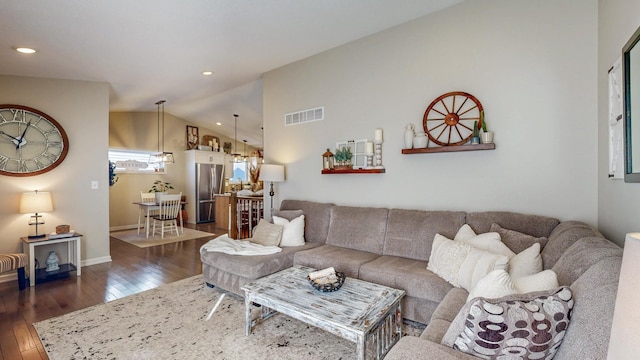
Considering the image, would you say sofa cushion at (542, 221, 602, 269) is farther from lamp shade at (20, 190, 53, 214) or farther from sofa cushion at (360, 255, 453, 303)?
lamp shade at (20, 190, 53, 214)

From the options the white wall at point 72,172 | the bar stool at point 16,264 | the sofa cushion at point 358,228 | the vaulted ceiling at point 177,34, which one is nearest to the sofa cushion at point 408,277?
the sofa cushion at point 358,228

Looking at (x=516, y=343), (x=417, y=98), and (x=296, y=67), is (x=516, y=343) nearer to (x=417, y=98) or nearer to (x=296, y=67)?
(x=417, y=98)

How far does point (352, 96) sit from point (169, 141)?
253 inches

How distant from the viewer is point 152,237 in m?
6.44

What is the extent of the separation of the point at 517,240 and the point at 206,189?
7.85m

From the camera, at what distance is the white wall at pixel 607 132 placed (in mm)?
1613

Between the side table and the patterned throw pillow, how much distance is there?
4814 mm

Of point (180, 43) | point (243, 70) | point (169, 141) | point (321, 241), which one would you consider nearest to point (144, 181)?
point (169, 141)

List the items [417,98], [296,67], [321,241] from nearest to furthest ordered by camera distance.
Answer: [417,98]
[321,241]
[296,67]

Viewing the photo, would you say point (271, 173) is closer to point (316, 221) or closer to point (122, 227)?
point (316, 221)

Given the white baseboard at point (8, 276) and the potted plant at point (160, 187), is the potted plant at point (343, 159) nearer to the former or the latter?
the white baseboard at point (8, 276)

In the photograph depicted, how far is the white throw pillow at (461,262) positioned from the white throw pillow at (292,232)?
155 cm

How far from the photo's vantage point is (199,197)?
8.33 metres

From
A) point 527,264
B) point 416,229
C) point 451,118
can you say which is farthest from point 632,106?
point 416,229
